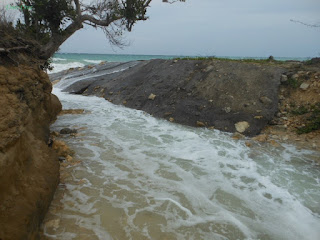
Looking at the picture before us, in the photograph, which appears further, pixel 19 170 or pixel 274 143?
pixel 274 143

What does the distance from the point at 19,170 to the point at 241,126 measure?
16.4ft

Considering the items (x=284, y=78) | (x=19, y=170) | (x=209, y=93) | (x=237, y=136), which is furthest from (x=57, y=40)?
(x=284, y=78)

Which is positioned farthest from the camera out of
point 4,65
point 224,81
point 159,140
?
point 224,81

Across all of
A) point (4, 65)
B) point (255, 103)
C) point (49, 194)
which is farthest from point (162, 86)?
point (49, 194)

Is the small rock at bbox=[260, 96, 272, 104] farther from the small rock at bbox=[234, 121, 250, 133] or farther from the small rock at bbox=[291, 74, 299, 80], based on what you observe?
the small rock at bbox=[291, 74, 299, 80]

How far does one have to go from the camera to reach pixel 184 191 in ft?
11.0

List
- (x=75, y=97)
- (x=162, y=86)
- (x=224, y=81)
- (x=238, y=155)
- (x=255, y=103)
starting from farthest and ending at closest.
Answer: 1. (x=75, y=97)
2. (x=162, y=86)
3. (x=224, y=81)
4. (x=255, y=103)
5. (x=238, y=155)

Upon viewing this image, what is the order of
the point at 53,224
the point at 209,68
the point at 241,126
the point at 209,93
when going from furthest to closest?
the point at 209,68, the point at 209,93, the point at 241,126, the point at 53,224

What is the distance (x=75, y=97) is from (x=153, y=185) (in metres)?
8.30

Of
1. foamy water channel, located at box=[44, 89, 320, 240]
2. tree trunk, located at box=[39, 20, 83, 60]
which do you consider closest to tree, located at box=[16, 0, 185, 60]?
tree trunk, located at box=[39, 20, 83, 60]

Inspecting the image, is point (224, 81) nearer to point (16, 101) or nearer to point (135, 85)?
point (135, 85)

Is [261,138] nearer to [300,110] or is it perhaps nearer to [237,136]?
[237,136]

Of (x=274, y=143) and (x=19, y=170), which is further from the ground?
(x=19, y=170)

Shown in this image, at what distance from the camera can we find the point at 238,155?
4668 millimetres
